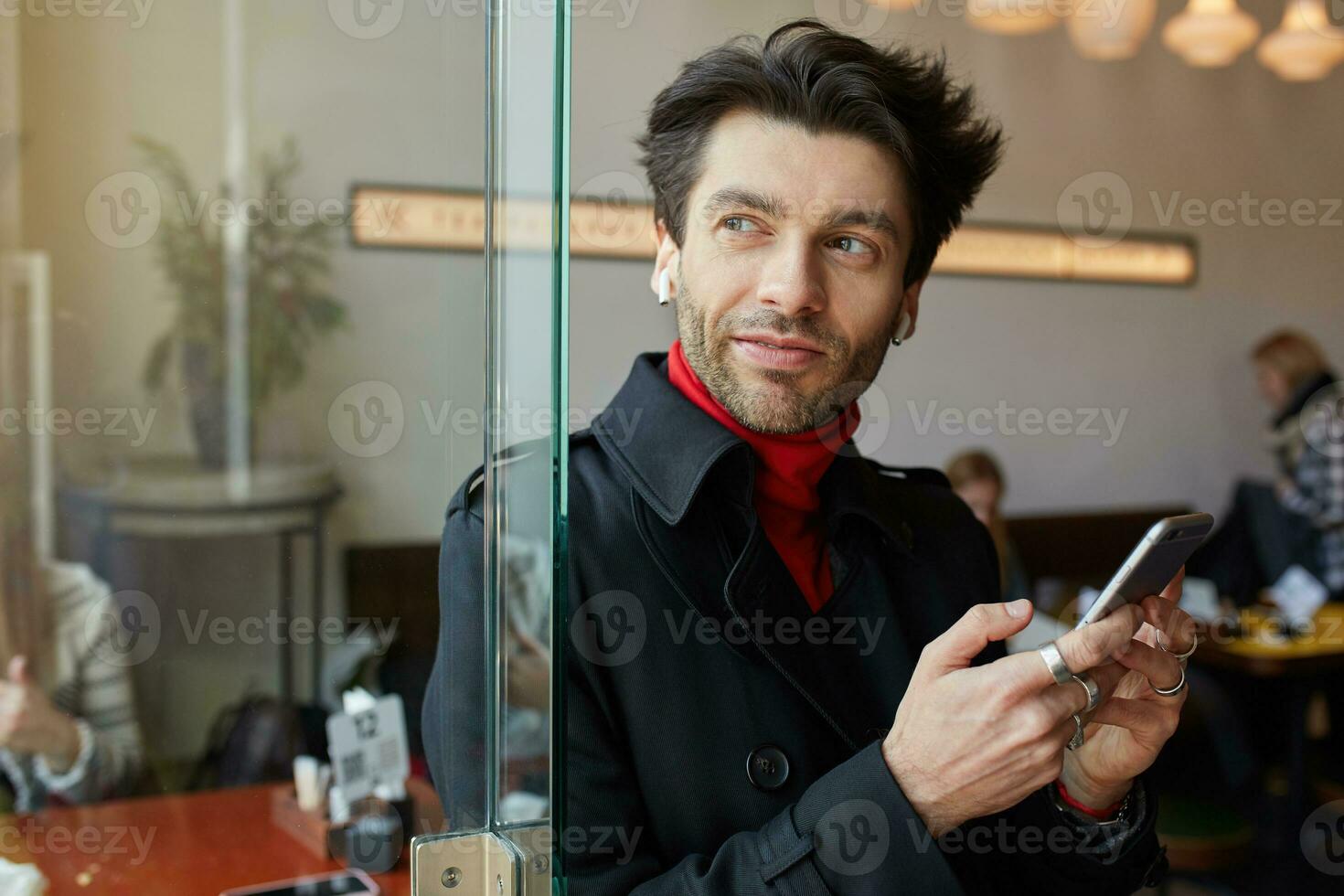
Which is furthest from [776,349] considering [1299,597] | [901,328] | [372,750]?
[1299,597]

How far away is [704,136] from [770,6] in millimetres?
228

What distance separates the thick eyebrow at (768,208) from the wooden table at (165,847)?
1.28 feet

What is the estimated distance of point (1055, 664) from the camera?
0.59m

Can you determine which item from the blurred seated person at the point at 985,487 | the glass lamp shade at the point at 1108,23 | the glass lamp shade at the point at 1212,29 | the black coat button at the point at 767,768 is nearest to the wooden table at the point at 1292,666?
the blurred seated person at the point at 985,487

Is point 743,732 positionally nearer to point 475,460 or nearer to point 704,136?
point 475,460

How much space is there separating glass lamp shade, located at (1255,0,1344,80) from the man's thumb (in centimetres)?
313

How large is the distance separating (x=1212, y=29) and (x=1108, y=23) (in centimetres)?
28

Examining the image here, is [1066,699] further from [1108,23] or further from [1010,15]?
[1108,23]

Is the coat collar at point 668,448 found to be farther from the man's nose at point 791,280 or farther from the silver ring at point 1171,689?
the silver ring at point 1171,689

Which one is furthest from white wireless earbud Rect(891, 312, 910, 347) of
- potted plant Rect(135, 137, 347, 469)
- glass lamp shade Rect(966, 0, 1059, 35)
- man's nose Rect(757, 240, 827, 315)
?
glass lamp shade Rect(966, 0, 1059, 35)

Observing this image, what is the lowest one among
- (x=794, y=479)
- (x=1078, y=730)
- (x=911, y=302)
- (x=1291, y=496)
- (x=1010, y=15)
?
(x=1291, y=496)

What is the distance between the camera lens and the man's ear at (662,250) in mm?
743

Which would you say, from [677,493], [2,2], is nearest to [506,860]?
[677,493]

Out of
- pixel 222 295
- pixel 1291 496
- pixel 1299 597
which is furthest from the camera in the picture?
pixel 1291 496
